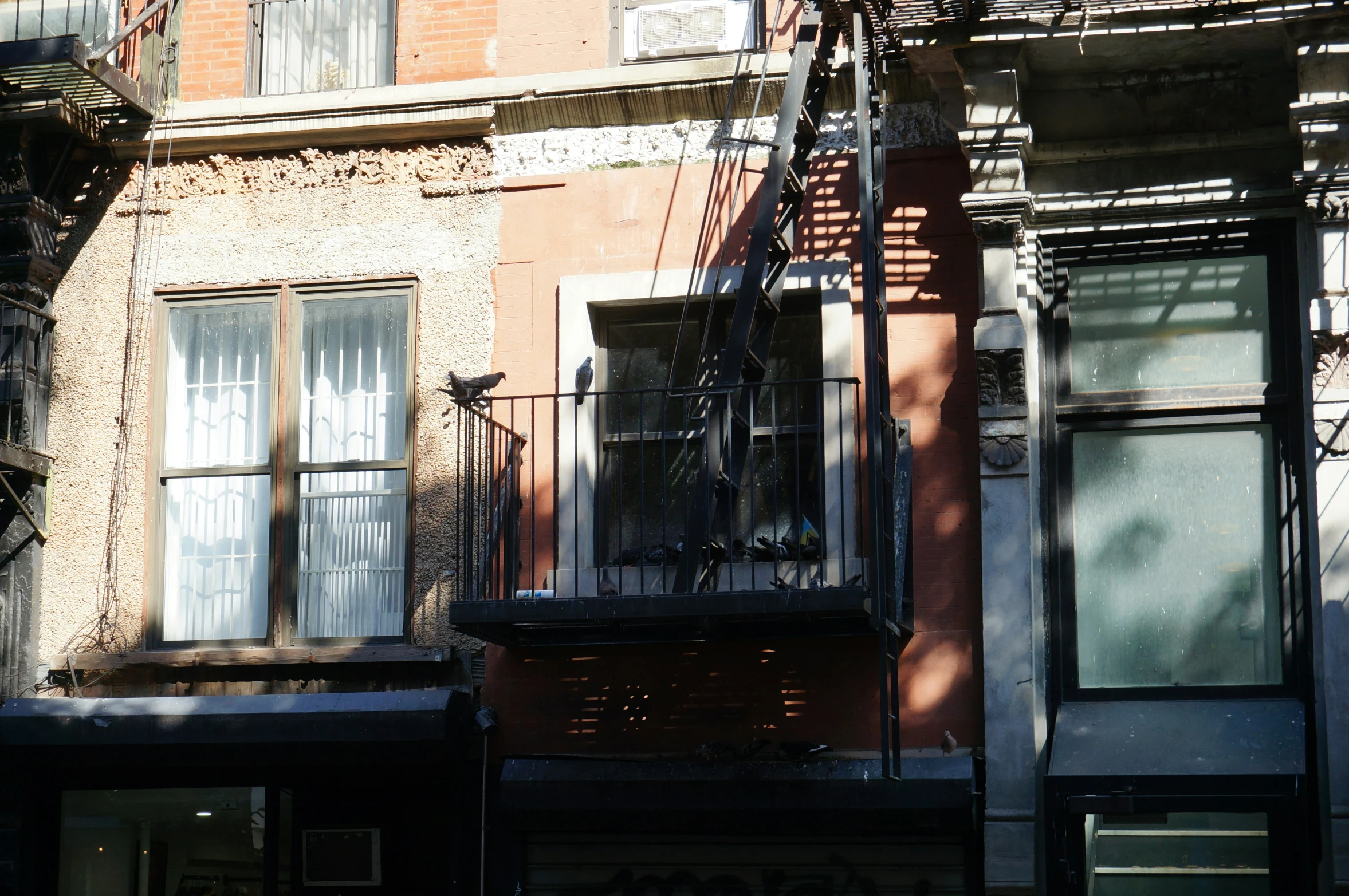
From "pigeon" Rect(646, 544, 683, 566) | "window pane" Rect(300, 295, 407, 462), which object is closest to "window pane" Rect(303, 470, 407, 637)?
"window pane" Rect(300, 295, 407, 462)

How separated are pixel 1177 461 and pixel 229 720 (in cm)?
538

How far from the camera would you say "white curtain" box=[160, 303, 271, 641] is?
9680mm

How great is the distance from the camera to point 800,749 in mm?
8461

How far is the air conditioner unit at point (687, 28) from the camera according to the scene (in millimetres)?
9805

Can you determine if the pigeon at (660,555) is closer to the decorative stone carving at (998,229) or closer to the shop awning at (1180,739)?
the shop awning at (1180,739)

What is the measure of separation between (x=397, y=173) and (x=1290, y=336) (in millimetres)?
5287

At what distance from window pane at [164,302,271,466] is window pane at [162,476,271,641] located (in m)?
0.18

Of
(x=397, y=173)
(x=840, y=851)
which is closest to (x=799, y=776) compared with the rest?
(x=840, y=851)

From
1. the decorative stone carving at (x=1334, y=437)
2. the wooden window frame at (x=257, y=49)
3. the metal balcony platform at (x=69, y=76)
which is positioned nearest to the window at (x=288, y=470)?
the metal balcony platform at (x=69, y=76)

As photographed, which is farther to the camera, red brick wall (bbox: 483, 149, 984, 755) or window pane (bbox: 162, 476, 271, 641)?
window pane (bbox: 162, 476, 271, 641)

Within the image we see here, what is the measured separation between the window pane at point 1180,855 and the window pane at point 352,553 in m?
4.12

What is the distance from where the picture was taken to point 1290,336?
8.66 meters

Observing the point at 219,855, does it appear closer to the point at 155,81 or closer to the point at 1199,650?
the point at 155,81

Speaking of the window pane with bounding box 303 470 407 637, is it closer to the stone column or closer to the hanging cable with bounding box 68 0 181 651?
the hanging cable with bounding box 68 0 181 651
